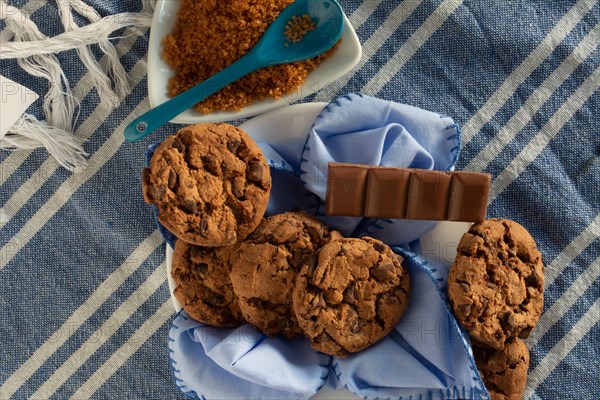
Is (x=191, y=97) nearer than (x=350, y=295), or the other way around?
(x=350, y=295)

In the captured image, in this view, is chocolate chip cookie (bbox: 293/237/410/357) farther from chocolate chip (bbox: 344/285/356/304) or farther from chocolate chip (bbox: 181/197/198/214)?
chocolate chip (bbox: 181/197/198/214)

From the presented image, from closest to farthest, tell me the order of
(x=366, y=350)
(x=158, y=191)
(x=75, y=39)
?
(x=158, y=191), (x=366, y=350), (x=75, y=39)

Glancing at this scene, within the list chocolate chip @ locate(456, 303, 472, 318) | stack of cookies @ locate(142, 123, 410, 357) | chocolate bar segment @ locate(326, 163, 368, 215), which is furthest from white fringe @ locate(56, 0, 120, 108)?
chocolate chip @ locate(456, 303, 472, 318)

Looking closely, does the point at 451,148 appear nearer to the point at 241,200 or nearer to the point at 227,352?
the point at 241,200

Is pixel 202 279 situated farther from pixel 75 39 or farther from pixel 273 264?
pixel 75 39

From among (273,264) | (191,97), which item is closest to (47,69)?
(191,97)

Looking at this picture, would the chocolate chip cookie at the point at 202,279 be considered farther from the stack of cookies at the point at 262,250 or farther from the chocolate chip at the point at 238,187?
the chocolate chip at the point at 238,187
